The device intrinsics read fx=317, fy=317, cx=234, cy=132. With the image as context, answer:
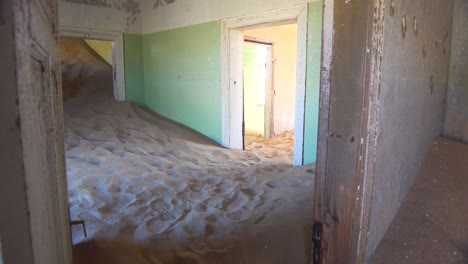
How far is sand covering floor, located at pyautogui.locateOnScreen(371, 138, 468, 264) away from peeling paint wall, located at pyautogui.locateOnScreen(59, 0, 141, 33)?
199 inches

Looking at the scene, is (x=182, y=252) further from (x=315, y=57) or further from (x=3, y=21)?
→ (x=315, y=57)

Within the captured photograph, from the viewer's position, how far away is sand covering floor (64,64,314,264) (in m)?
1.85

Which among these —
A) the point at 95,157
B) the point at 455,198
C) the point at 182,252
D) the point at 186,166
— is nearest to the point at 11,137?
the point at 182,252

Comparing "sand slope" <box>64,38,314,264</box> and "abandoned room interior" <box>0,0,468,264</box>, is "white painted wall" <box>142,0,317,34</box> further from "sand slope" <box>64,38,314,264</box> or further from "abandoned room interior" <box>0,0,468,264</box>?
"sand slope" <box>64,38,314,264</box>

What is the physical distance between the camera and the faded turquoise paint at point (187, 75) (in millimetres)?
4637

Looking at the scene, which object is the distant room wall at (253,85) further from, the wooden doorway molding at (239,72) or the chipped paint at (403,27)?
the chipped paint at (403,27)

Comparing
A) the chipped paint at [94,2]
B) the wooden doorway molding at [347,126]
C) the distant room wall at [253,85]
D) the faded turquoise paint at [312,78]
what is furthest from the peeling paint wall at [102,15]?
the wooden doorway molding at [347,126]

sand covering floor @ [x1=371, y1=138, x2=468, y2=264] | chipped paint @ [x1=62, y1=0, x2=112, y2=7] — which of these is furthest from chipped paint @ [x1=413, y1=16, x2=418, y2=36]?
chipped paint @ [x1=62, y1=0, x2=112, y2=7]

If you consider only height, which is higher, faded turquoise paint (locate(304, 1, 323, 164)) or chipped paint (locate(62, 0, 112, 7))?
chipped paint (locate(62, 0, 112, 7))

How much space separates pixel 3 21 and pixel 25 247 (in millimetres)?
→ 359

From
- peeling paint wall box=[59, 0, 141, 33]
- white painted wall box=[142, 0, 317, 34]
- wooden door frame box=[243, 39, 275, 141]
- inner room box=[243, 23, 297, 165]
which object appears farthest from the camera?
wooden door frame box=[243, 39, 275, 141]

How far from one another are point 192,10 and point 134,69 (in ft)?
5.40

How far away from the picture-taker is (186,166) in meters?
3.57

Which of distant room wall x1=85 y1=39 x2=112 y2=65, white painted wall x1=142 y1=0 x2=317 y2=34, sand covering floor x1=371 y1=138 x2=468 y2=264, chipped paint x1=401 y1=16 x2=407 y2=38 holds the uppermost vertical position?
white painted wall x1=142 y1=0 x2=317 y2=34
